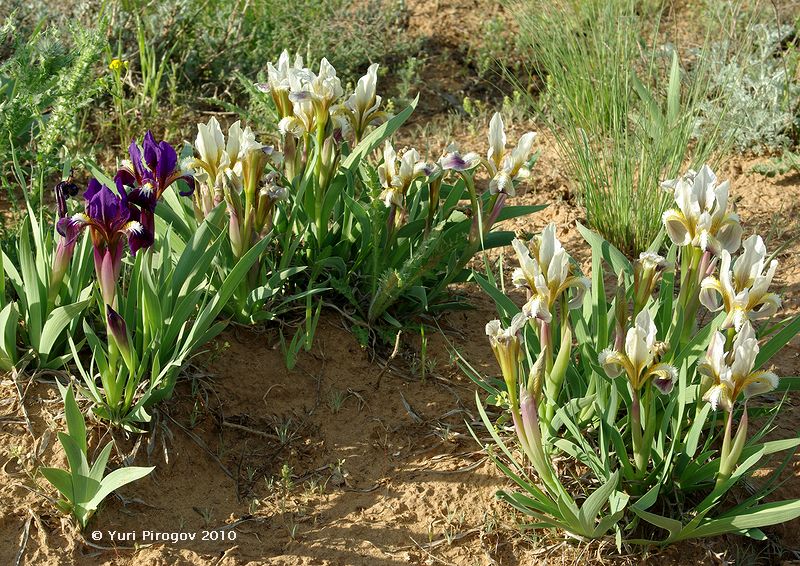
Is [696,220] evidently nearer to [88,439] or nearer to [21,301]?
[88,439]

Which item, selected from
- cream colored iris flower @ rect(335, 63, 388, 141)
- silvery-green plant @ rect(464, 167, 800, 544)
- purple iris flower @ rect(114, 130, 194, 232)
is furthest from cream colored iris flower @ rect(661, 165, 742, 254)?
purple iris flower @ rect(114, 130, 194, 232)

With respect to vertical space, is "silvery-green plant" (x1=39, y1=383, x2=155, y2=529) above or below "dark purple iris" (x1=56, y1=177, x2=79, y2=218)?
below

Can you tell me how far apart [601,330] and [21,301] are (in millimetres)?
1747

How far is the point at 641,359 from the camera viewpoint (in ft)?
7.05

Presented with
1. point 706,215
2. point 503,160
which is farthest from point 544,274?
point 503,160

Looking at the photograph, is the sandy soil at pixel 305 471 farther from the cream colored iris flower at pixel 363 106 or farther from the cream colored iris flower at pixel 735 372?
the cream colored iris flower at pixel 363 106

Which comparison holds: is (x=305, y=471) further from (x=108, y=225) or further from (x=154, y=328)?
(x=108, y=225)

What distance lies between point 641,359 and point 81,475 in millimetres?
1425

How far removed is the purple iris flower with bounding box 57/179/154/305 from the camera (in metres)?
2.34

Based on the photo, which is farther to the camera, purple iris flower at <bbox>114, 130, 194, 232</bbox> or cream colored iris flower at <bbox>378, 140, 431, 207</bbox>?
cream colored iris flower at <bbox>378, 140, 431, 207</bbox>

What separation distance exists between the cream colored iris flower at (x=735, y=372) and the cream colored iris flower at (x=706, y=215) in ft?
0.94

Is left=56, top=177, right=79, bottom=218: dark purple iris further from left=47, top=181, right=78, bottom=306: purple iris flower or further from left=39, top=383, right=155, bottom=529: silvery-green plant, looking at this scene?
left=39, top=383, right=155, bottom=529: silvery-green plant

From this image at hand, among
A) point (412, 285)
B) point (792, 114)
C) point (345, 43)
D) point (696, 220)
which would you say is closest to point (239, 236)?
point (412, 285)

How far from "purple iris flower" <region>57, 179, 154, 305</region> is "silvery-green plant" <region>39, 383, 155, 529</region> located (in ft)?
1.26
